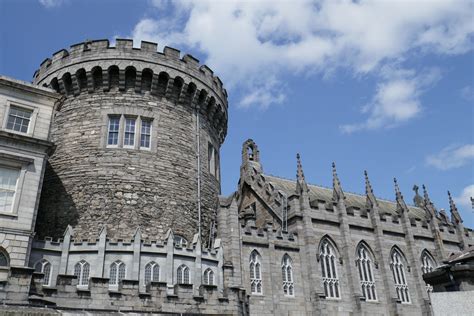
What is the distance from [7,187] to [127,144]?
7234 mm

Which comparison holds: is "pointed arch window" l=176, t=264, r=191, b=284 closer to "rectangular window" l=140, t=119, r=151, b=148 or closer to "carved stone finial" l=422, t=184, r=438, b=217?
"rectangular window" l=140, t=119, r=151, b=148

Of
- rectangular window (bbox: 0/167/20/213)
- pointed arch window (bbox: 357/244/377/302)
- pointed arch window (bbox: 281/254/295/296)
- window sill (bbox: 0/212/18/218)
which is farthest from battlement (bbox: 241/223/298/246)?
rectangular window (bbox: 0/167/20/213)

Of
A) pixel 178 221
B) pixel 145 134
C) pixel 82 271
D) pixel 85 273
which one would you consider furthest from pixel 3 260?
pixel 145 134

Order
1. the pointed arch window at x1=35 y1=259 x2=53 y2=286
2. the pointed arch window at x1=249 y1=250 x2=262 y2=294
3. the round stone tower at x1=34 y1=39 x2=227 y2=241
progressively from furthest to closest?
the pointed arch window at x1=249 y1=250 x2=262 y2=294 → the round stone tower at x1=34 y1=39 x2=227 y2=241 → the pointed arch window at x1=35 y1=259 x2=53 y2=286

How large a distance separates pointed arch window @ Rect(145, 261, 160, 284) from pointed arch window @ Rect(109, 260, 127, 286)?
0.96 meters

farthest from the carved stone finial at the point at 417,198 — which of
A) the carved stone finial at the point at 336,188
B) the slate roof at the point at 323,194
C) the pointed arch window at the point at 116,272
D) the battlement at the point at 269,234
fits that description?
the pointed arch window at the point at 116,272

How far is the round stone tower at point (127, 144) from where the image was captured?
20.4m

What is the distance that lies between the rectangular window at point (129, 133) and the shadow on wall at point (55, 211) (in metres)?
3.93

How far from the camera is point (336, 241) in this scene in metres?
25.4

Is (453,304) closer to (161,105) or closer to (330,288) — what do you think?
(330,288)

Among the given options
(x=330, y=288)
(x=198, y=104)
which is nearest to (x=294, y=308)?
(x=330, y=288)

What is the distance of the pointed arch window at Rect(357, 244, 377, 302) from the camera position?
25500 mm

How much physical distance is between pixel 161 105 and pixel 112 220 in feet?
23.9

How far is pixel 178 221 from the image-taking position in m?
21.4
